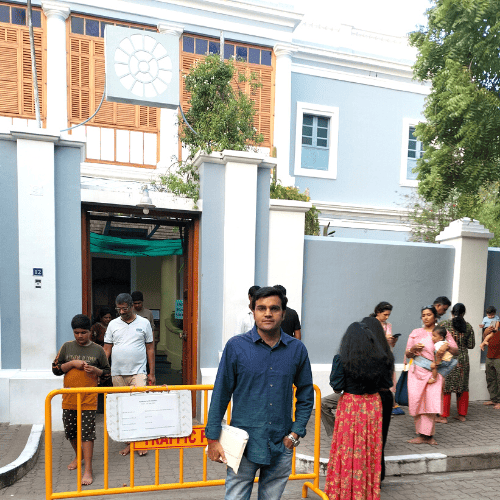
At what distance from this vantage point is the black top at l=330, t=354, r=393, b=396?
391cm

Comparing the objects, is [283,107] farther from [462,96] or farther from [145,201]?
[145,201]

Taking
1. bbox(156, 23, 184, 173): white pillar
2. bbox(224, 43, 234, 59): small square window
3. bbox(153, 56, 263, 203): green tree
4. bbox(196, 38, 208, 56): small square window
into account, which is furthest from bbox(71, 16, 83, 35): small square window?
bbox(153, 56, 263, 203): green tree

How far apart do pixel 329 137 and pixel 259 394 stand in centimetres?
1194

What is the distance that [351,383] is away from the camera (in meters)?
3.94

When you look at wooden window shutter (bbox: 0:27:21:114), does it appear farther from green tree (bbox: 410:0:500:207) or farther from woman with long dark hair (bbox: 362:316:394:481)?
woman with long dark hair (bbox: 362:316:394:481)

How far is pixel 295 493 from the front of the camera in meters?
4.53

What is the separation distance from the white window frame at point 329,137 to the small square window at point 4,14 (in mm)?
7609

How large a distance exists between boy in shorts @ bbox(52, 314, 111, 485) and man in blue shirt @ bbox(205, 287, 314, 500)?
2.16m

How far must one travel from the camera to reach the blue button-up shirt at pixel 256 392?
2842 millimetres

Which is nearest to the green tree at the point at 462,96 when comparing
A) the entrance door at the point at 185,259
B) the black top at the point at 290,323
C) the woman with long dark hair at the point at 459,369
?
the woman with long dark hair at the point at 459,369

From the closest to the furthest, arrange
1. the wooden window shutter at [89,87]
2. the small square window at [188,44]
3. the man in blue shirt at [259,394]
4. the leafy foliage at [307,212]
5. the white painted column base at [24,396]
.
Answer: the man in blue shirt at [259,394]
the white painted column base at [24,396]
the leafy foliage at [307,212]
the wooden window shutter at [89,87]
the small square window at [188,44]

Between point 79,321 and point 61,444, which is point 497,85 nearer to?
point 79,321

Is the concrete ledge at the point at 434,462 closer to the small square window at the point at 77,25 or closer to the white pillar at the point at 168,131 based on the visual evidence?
the white pillar at the point at 168,131

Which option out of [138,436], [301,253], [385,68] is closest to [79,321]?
[138,436]
